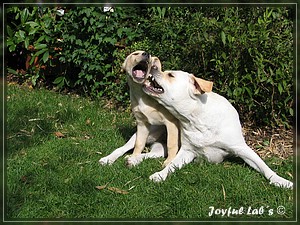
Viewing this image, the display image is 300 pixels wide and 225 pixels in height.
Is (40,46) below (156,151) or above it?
above

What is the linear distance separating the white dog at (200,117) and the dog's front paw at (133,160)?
0.40 m

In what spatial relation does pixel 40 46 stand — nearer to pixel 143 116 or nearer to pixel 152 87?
pixel 143 116

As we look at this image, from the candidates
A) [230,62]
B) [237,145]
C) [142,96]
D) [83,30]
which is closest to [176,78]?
[142,96]

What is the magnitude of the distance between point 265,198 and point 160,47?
2.94m

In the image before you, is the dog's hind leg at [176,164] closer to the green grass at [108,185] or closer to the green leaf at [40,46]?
the green grass at [108,185]

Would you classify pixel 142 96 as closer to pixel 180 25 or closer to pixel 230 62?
pixel 230 62

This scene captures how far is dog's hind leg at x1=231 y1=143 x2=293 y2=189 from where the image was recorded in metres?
4.12

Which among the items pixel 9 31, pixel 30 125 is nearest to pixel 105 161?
pixel 30 125

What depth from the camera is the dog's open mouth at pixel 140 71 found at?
15.2 feet

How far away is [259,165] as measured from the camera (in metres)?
4.33

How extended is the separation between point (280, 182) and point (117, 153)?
67.2 inches

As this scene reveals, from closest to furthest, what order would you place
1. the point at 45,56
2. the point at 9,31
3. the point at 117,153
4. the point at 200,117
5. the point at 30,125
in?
the point at 200,117, the point at 117,153, the point at 30,125, the point at 45,56, the point at 9,31

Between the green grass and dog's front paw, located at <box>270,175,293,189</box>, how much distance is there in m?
0.06

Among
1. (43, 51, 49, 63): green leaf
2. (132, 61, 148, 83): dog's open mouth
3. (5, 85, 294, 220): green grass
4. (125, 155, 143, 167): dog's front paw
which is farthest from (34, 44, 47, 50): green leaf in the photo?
(125, 155, 143, 167): dog's front paw
